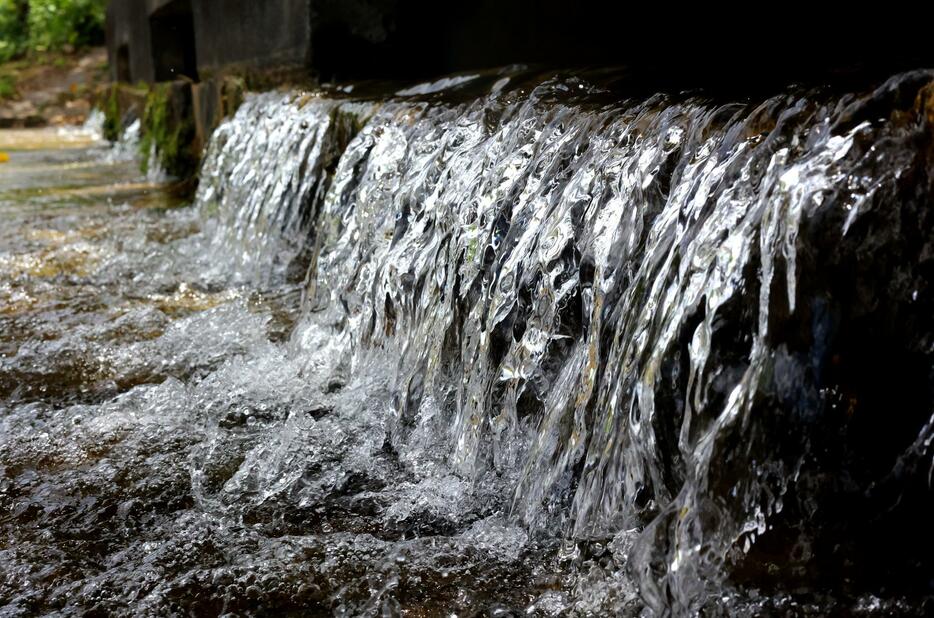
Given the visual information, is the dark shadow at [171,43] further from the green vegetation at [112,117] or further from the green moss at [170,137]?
the green vegetation at [112,117]

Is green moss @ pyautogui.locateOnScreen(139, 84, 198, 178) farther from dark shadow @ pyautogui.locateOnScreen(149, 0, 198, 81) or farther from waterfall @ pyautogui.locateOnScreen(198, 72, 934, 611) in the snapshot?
waterfall @ pyautogui.locateOnScreen(198, 72, 934, 611)

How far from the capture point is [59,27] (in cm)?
1942

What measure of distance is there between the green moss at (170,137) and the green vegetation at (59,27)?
41.6ft

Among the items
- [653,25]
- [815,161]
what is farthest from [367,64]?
[815,161]

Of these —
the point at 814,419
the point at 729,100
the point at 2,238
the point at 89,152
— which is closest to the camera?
the point at 814,419

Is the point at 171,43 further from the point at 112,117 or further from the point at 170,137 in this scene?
the point at 170,137

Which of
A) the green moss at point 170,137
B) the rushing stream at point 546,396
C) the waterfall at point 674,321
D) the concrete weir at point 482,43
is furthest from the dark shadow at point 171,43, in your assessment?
the waterfall at point 674,321

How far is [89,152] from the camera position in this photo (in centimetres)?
1065

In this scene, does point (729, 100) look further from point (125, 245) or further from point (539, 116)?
point (125, 245)

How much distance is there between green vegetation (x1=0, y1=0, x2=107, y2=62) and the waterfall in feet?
64.4

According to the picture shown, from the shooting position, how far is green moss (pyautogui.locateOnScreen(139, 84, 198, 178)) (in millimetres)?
7281

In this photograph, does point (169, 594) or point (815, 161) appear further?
point (169, 594)

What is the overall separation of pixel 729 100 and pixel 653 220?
1.24 feet

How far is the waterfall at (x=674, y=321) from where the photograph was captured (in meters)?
1.34
